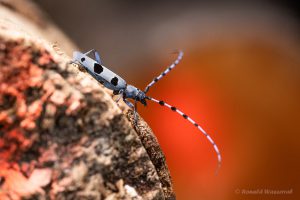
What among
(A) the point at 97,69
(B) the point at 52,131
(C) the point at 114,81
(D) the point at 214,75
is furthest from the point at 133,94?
(D) the point at 214,75

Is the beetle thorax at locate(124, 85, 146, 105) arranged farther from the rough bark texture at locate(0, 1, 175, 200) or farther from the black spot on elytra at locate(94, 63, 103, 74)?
the rough bark texture at locate(0, 1, 175, 200)

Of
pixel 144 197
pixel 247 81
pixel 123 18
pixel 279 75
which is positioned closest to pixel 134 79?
pixel 123 18

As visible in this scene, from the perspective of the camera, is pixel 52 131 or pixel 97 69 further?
pixel 97 69

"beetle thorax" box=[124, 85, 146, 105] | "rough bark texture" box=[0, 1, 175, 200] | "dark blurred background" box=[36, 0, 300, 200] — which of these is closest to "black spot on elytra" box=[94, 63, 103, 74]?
"beetle thorax" box=[124, 85, 146, 105]

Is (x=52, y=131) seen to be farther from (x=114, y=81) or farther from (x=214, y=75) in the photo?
(x=214, y=75)

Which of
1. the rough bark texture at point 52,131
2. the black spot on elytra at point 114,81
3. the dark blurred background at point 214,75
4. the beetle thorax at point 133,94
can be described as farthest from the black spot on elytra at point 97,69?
the dark blurred background at point 214,75
